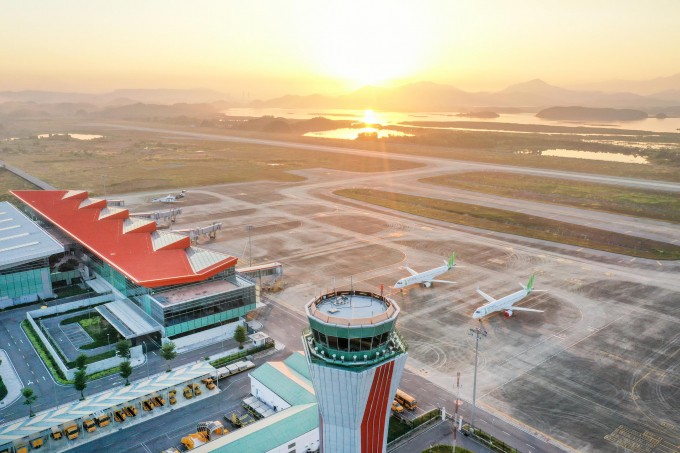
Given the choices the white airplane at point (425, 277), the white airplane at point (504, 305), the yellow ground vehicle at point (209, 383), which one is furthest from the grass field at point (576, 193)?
the yellow ground vehicle at point (209, 383)

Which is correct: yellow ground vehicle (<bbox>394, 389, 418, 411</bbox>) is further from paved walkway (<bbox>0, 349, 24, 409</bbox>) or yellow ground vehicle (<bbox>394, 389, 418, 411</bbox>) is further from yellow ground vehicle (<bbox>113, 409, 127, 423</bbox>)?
paved walkway (<bbox>0, 349, 24, 409</bbox>)

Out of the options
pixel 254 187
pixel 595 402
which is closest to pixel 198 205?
pixel 254 187

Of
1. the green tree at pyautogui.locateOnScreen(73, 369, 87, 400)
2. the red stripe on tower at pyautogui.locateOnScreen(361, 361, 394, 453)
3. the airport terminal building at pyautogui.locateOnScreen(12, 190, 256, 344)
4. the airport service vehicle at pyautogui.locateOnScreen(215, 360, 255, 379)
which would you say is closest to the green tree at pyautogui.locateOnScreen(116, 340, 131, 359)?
the airport terminal building at pyautogui.locateOnScreen(12, 190, 256, 344)

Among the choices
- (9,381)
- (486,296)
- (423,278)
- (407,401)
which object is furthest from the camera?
(423,278)

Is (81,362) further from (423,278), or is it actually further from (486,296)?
(486,296)

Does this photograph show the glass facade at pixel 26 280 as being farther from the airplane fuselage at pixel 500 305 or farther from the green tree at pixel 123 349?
the airplane fuselage at pixel 500 305

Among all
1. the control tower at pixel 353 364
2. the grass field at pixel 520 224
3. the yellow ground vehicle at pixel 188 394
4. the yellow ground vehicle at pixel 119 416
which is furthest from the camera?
the grass field at pixel 520 224

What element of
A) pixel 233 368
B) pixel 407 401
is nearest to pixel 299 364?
pixel 233 368
